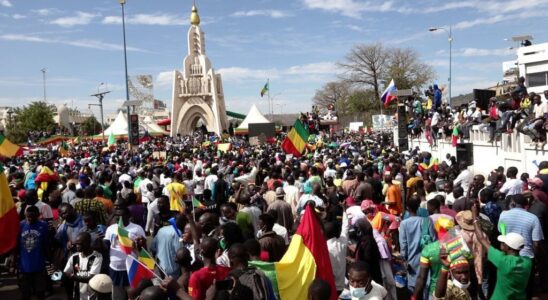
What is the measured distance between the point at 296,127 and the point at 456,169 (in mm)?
4228

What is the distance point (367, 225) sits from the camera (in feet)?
17.6

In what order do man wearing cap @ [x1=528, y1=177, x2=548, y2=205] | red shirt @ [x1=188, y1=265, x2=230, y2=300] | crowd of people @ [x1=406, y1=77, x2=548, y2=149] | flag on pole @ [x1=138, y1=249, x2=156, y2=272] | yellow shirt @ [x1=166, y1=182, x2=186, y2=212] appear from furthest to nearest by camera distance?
crowd of people @ [x1=406, y1=77, x2=548, y2=149], yellow shirt @ [x1=166, y1=182, x2=186, y2=212], man wearing cap @ [x1=528, y1=177, x2=548, y2=205], flag on pole @ [x1=138, y1=249, x2=156, y2=272], red shirt @ [x1=188, y1=265, x2=230, y2=300]

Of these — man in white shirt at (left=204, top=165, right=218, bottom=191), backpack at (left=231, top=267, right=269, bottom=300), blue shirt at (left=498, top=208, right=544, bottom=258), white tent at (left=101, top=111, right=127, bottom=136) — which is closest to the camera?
backpack at (left=231, top=267, right=269, bottom=300)

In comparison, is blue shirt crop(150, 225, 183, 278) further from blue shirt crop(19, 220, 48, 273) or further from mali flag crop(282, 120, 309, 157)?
mali flag crop(282, 120, 309, 157)

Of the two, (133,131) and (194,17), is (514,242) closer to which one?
(133,131)

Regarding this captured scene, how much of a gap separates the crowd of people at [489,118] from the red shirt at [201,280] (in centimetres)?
1065

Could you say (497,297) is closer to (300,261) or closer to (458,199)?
(300,261)

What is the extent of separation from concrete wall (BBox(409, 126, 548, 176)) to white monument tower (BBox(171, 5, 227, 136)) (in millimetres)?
47427

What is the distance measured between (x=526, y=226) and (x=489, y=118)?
11.2m

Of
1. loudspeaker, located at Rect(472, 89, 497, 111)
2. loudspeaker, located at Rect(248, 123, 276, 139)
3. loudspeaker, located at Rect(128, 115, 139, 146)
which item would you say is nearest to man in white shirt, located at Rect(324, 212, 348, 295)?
loudspeaker, located at Rect(472, 89, 497, 111)

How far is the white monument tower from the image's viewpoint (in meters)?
64.9

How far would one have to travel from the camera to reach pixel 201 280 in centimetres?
420

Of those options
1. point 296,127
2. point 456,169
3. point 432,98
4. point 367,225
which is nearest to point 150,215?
point 367,225

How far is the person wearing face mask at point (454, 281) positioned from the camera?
3.99 metres
